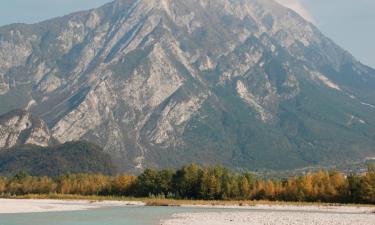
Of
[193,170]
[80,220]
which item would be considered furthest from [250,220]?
[193,170]

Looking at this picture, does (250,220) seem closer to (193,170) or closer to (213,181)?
(213,181)

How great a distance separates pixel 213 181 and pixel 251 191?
1219 centimetres

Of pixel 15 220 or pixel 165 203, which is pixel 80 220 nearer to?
pixel 15 220

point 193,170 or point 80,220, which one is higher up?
point 193,170

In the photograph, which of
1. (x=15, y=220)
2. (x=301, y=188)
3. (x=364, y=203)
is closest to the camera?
(x=15, y=220)

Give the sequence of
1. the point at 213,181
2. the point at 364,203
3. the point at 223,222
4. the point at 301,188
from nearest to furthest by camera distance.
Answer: the point at 223,222, the point at 364,203, the point at 301,188, the point at 213,181

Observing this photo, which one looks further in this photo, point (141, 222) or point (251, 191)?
point (251, 191)

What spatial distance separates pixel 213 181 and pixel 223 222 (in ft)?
282

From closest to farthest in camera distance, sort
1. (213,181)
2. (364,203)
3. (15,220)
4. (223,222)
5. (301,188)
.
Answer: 1. (223,222)
2. (15,220)
3. (364,203)
4. (301,188)
5. (213,181)

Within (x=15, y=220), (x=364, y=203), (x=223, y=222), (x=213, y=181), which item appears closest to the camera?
(x=223, y=222)

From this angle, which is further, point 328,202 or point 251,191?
point 251,191

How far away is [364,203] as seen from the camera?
147 meters

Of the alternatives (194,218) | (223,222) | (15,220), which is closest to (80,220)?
(15,220)

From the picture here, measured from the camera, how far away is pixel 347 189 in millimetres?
152750
